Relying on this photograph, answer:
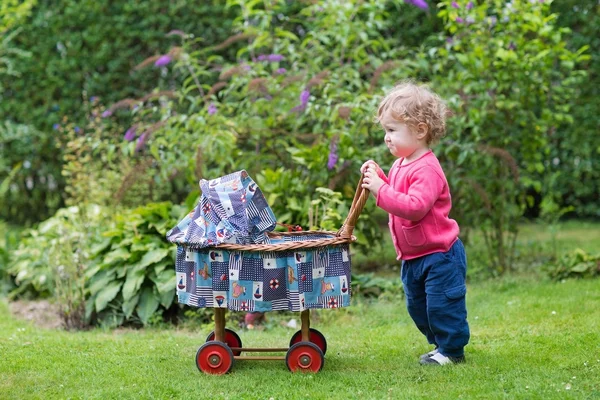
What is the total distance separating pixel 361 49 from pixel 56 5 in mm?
4164

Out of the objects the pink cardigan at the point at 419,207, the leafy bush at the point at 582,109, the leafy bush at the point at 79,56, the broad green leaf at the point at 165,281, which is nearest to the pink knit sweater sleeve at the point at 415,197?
the pink cardigan at the point at 419,207

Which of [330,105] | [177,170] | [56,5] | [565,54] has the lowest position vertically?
[177,170]

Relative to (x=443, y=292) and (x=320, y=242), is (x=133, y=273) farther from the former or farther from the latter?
(x=443, y=292)

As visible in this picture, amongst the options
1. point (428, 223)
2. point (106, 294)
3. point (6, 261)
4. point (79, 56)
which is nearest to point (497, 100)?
point (428, 223)

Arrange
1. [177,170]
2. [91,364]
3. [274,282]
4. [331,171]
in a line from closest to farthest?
1. [274,282]
2. [91,364]
3. [331,171]
4. [177,170]

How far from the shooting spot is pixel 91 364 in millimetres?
4156

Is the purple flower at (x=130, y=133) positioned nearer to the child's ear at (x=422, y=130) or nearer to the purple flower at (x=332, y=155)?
the purple flower at (x=332, y=155)

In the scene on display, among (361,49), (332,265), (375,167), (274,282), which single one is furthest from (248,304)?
(361,49)

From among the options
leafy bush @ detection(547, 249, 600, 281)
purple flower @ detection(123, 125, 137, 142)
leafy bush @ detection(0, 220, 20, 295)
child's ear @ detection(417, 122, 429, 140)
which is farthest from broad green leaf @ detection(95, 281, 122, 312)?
leafy bush @ detection(547, 249, 600, 281)

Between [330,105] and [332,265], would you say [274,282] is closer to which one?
[332,265]

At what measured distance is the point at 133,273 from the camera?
5.50m

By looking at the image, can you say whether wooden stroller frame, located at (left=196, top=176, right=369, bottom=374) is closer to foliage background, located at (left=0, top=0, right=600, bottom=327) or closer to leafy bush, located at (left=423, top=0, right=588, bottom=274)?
foliage background, located at (left=0, top=0, right=600, bottom=327)

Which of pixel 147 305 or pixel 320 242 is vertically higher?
pixel 320 242

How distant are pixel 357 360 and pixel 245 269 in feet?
2.72
